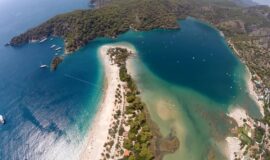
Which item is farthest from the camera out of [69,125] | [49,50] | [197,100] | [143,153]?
[49,50]

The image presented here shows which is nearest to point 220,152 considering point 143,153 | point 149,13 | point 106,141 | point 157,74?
point 143,153

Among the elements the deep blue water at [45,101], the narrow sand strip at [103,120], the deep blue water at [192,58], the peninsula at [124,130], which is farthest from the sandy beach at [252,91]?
the deep blue water at [45,101]

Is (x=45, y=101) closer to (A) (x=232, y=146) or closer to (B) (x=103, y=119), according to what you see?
(B) (x=103, y=119)

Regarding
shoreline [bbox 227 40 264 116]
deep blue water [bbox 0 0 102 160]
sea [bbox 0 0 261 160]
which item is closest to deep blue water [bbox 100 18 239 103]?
sea [bbox 0 0 261 160]

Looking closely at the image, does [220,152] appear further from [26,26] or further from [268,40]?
[26,26]

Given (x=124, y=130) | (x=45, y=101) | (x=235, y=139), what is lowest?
(x=45, y=101)

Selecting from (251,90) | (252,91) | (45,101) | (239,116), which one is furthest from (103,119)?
(251,90)

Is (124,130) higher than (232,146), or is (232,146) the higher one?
(124,130)
